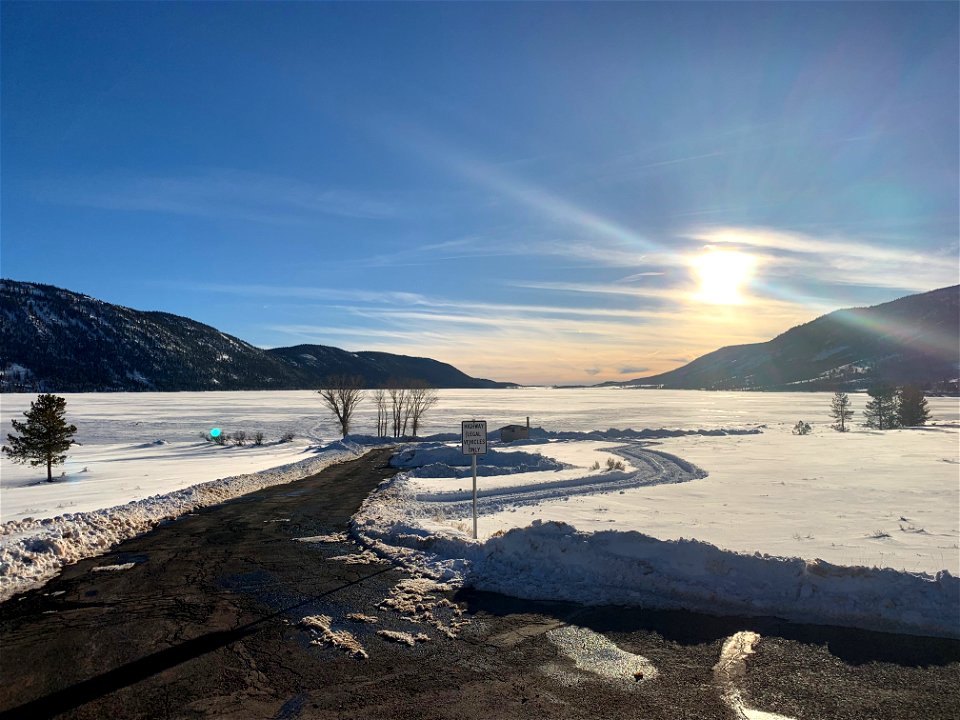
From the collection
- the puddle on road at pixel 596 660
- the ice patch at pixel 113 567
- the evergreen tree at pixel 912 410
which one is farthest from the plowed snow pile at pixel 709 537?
the evergreen tree at pixel 912 410

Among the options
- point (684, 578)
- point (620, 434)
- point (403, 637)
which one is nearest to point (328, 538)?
point (403, 637)

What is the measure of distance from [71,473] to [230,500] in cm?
1776

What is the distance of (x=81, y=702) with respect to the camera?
543 cm

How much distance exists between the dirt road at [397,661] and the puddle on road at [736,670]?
0.03 metres

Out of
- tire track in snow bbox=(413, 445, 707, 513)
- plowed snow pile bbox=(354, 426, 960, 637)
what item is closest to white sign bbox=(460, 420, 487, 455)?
plowed snow pile bbox=(354, 426, 960, 637)

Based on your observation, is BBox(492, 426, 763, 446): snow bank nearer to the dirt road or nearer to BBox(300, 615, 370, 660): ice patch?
the dirt road

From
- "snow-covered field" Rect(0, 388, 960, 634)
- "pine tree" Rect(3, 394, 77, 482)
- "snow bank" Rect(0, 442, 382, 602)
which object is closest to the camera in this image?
"snow-covered field" Rect(0, 388, 960, 634)

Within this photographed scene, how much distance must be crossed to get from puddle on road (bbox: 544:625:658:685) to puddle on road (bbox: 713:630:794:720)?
28.5 inches

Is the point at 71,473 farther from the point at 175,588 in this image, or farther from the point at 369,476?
the point at 175,588

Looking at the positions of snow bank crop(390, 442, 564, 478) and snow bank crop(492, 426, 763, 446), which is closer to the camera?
snow bank crop(390, 442, 564, 478)

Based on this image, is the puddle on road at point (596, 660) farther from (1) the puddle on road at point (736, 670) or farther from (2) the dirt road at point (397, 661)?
(1) the puddle on road at point (736, 670)

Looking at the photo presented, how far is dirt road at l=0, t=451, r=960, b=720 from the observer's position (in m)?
5.25

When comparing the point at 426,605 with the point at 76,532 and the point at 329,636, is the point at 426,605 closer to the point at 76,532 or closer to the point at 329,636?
the point at 329,636

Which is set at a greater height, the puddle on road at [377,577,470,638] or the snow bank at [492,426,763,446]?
the puddle on road at [377,577,470,638]
